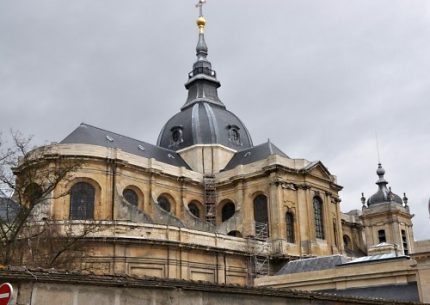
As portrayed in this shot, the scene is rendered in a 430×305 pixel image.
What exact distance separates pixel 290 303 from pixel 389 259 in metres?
14.0

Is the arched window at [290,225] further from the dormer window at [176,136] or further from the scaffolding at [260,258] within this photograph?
the dormer window at [176,136]

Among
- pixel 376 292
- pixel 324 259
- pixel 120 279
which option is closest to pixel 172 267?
pixel 324 259

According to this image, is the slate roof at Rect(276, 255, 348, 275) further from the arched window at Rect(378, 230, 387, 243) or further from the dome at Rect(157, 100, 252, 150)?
the arched window at Rect(378, 230, 387, 243)

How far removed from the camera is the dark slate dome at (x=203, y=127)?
44.1 meters

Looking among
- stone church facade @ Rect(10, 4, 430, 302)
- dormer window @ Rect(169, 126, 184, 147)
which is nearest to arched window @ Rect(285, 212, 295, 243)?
stone church facade @ Rect(10, 4, 430, 302)

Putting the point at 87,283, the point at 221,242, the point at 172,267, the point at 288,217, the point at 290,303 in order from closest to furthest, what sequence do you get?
the point at 87,283, the point at 290,303, the point at 172,267, the point at 221,242, the point at 288,217

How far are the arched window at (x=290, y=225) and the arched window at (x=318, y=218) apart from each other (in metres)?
1.97

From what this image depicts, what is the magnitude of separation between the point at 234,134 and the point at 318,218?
32.1 ft

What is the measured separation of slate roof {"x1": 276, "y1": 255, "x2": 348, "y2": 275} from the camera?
29586mm

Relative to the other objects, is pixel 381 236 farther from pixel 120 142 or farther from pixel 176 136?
pixel 120 142

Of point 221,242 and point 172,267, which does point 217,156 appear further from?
point 172,267

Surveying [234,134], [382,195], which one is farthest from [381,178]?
[234,134]

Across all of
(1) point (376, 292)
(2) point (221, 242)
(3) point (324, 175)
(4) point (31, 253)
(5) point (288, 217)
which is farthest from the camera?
(3) point (324, 175)

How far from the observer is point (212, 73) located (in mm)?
53625
